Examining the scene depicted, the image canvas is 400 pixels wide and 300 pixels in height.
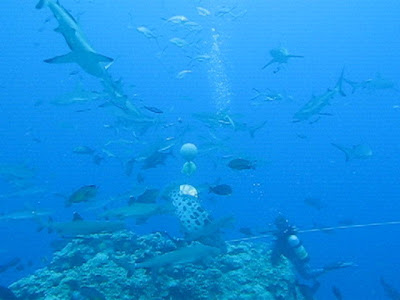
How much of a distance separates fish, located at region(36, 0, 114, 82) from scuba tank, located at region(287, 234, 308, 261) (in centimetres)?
436

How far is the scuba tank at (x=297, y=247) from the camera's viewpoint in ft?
24.5

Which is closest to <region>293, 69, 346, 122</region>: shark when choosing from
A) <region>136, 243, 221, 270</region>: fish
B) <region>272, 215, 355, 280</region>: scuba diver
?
<region>272, 215, 355, 280</region>: scuba diver

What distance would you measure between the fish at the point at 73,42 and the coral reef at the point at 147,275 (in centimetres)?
231

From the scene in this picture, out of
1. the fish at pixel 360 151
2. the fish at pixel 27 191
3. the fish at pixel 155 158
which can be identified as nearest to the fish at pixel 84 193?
the fish at pixel 155 158

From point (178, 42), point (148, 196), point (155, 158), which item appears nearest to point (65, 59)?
point (148, 196)

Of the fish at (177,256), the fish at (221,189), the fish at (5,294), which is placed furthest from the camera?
the fish at (221,189)

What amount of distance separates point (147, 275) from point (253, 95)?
43.8m

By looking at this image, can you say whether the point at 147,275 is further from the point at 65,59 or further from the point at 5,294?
the point at 65,59

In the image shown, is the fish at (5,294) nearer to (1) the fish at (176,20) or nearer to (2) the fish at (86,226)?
(2) the fish at (86,226)

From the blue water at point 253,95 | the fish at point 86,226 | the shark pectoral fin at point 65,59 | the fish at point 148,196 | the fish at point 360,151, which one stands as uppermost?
the shark pectoral fin at point 65,59

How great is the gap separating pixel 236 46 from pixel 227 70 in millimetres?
4432

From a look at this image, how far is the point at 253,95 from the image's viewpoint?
Result: 48.6 m

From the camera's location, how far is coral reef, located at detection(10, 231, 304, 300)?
568cm

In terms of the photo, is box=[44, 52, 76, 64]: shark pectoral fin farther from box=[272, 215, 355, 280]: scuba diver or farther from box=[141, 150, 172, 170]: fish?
box=[272, 215, 355, 280]: scuba diver
